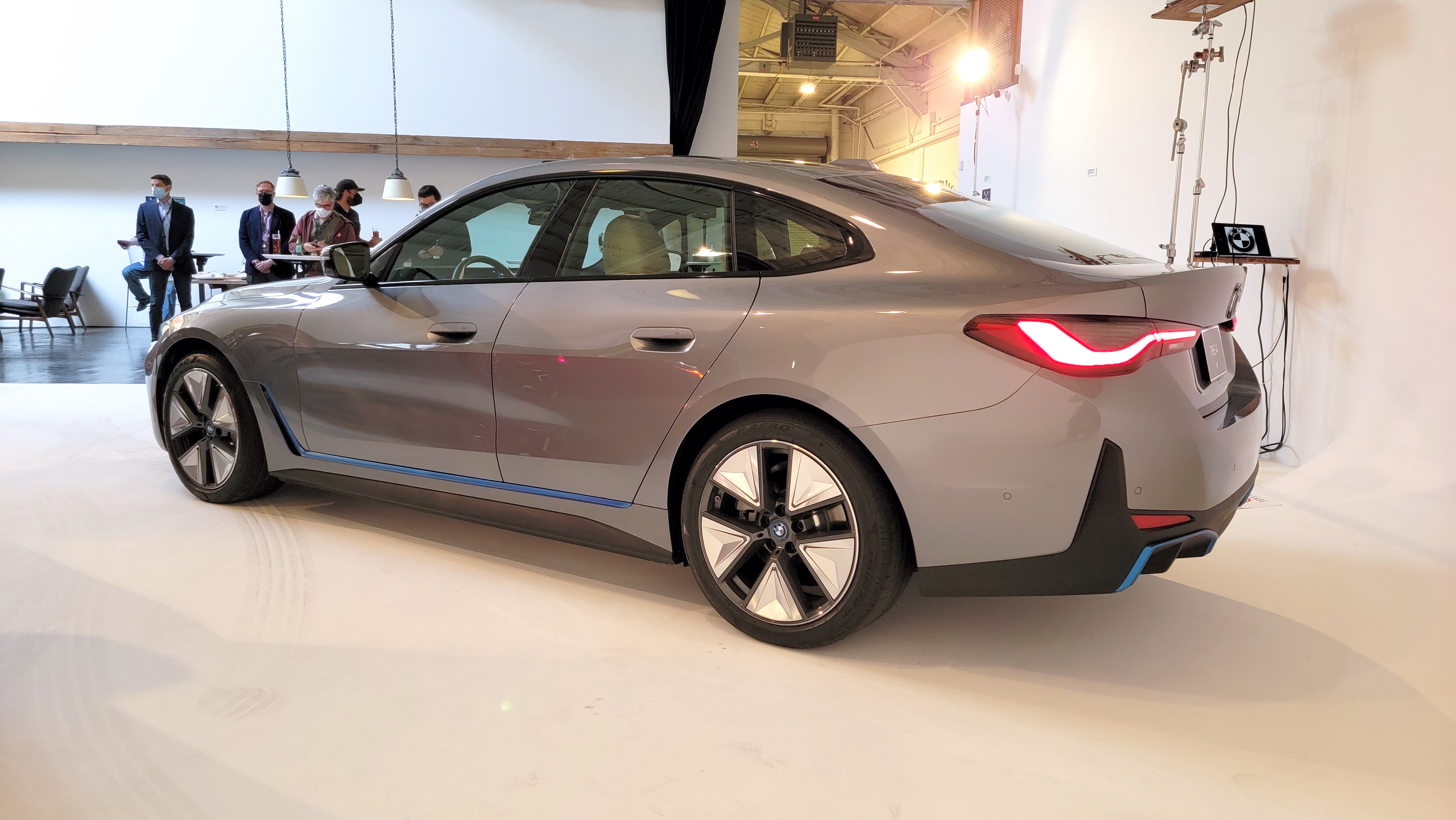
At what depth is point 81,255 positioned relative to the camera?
39.5 feet

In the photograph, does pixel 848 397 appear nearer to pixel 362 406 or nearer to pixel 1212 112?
pixel 362 406

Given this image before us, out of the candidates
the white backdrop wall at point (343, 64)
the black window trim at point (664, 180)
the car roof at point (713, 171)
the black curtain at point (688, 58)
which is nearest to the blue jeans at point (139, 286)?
the white backdrop wall at point (343, 64)

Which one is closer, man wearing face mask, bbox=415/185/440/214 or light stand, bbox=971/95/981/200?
man wearing face mask, bbox=415/185/440/214

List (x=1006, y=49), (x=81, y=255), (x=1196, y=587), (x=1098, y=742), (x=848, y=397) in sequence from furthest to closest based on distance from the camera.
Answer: (x=81, y=255), (x=1006, y=49), (x=1196, y=587), (x=848, y=397), (x=1098, y=742)

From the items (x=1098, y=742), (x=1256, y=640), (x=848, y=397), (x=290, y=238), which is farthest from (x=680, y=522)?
(x=290, y=238)

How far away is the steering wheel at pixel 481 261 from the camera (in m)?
2.59

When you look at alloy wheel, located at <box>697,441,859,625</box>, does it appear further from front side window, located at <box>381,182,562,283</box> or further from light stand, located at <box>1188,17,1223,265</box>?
light stand, located at <box>1188,17,1223,265</box>

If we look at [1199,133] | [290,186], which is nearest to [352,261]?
[1199,133]

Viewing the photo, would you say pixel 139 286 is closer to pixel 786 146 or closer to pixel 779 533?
pixel 779 533

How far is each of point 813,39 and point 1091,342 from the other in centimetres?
1105

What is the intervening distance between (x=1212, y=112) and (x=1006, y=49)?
440 cm

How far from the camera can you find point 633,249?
238cm

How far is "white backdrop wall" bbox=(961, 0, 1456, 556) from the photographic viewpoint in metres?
3.72

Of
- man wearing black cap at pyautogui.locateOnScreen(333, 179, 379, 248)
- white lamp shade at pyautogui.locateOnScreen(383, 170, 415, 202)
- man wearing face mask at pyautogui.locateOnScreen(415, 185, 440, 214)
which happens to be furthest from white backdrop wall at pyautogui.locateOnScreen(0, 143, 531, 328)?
man wearing black cap at pyautogui.locateOnScreen(333, 179, 379, 248)
